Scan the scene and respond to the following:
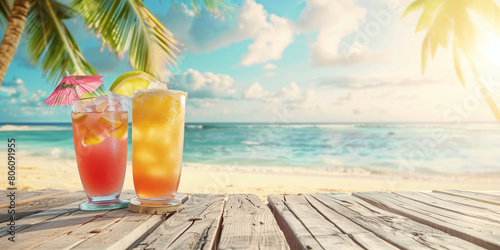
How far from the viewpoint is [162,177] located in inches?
40.0

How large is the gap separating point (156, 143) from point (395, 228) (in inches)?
26.2

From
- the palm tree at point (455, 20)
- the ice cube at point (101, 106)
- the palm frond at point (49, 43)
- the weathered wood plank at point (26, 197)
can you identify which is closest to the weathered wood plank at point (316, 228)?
the ice cube at point (101, 106)

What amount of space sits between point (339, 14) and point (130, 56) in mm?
16325

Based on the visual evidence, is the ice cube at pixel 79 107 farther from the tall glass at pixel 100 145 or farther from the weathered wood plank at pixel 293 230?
the weathered wood plank at pixel 293 230

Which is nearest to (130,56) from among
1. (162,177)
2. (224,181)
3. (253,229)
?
(162,177)

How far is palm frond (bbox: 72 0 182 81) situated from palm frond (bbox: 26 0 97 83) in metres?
0.96

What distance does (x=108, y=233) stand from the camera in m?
0.72

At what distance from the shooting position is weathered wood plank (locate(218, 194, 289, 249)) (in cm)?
65

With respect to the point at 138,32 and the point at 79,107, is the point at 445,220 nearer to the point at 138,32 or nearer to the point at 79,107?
the point at 79,107

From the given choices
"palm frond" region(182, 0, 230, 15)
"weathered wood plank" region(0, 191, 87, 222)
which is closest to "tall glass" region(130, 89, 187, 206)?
"weathered wood plank" region(0, 191, 87, 222)

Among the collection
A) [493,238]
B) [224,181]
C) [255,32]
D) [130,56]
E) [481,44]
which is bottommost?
[224,181]

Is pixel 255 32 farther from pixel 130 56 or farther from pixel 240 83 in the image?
pixel 130 56

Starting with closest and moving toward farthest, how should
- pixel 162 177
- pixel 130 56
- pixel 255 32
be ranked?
pixel 162 177 → pixel 130 56 → pixel 255 32

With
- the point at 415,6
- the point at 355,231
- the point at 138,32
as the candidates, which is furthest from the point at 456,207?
the point at 415,6
